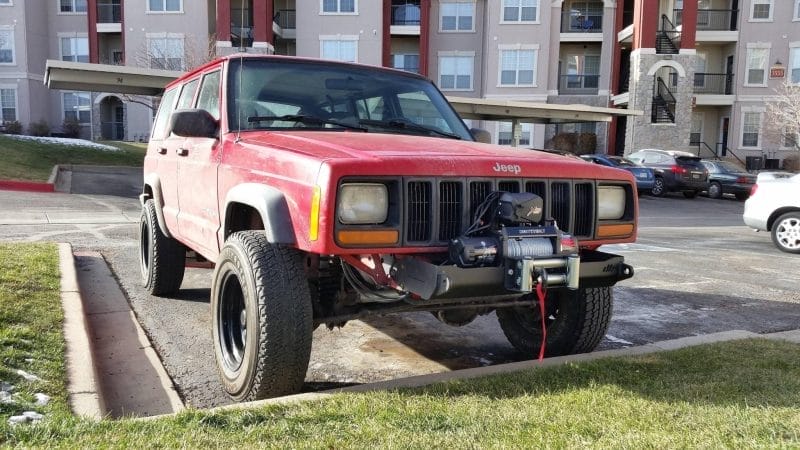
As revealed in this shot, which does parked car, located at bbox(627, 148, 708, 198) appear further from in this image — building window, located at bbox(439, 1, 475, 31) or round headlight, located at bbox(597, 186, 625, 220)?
round headlight, located at bbox(597, 186, 625, 220)

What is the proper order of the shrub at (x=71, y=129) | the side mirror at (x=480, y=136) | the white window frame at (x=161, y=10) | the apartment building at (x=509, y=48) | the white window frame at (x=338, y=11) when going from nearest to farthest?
1. the side mirror at (x=480, y=136)
2. the apartment building at (x=509, y=48)
3. the white window frame at (x=161, y=10)
4. the white window frame at (x=338, y=11)
5. the shrub at (x=71, y=129)

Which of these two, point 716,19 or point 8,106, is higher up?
point 716,19

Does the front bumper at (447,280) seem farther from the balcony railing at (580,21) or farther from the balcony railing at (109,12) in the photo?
the balcony railing at (109,12)

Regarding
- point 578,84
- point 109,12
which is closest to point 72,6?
point 109,12

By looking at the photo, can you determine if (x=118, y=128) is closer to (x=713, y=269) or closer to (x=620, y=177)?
(x=713, y=269)

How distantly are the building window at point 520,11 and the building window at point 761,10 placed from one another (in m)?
10.8

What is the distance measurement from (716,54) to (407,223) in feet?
A: 122

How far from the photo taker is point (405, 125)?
4586 millimetres

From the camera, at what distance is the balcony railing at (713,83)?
112 feet

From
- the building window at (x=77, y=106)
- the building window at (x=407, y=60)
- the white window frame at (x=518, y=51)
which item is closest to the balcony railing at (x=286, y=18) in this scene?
the building window at (x=407, y=60)

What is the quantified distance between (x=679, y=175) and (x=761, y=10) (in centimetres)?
1525

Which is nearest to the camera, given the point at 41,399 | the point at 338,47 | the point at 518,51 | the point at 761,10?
the point at 41,399

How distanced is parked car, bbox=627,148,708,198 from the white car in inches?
500

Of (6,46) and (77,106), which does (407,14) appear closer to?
(77,106)
